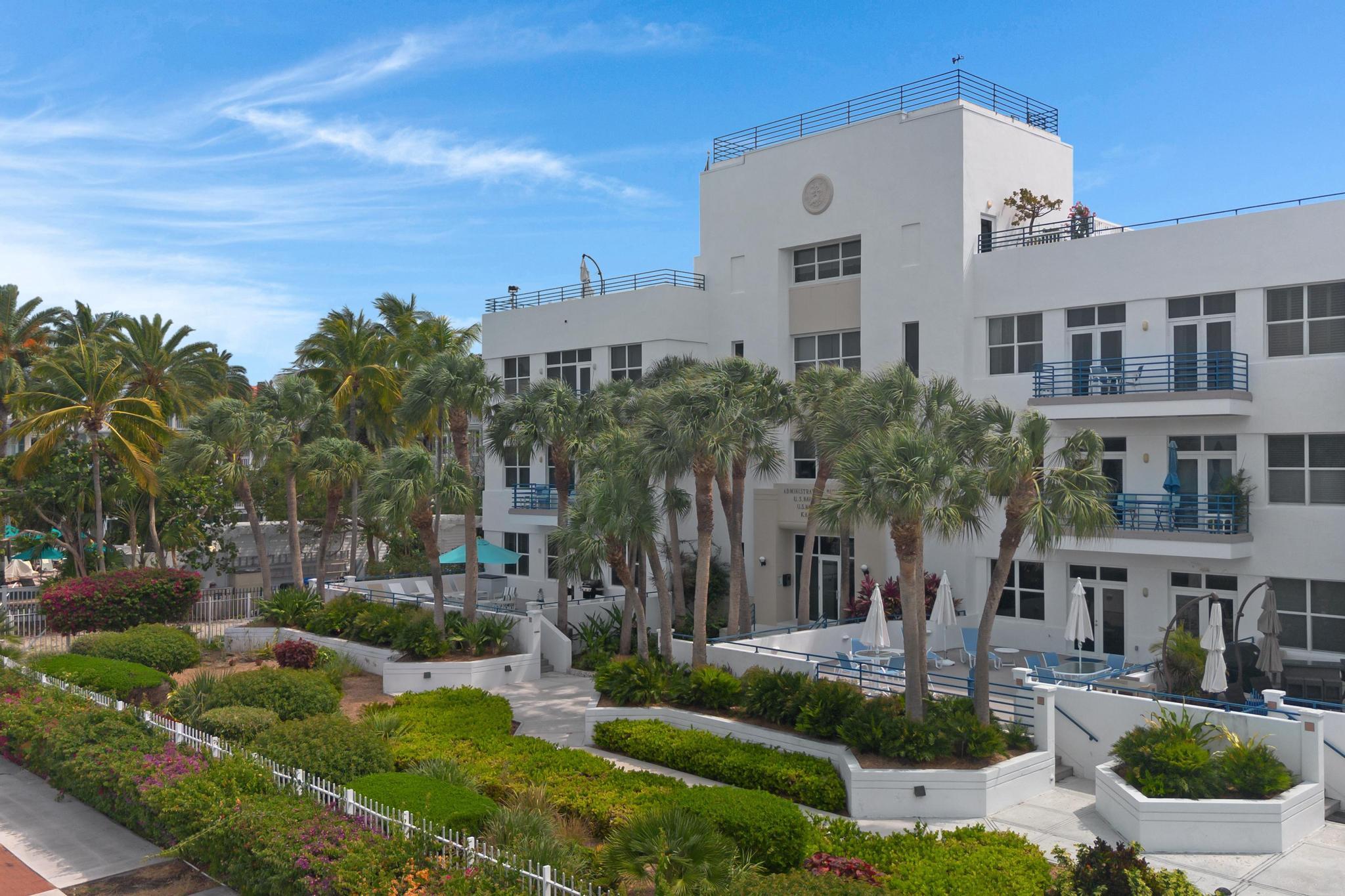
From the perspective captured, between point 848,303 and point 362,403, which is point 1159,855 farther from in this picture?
point 362,403

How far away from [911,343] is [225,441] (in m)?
21.0

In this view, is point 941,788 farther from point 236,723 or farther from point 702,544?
point 236,723

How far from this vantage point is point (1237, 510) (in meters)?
22.0

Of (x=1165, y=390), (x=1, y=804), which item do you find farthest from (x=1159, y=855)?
(x=1, y=804)

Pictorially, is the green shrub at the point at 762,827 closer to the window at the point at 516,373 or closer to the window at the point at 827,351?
the window at the point at 827,351

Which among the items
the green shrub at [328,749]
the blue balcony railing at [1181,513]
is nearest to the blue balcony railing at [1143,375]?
the blue balcony railing at [1181,513]

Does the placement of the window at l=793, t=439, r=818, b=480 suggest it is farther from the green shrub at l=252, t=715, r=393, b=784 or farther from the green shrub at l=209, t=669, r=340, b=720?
the green shrub at l=252, t=715, r=393, b=784

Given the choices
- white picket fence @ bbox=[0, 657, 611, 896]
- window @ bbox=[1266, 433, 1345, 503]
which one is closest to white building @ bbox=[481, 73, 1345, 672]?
window @ bbox=[1266, 433, 1345, 503]

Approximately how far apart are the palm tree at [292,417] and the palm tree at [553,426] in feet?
25.0

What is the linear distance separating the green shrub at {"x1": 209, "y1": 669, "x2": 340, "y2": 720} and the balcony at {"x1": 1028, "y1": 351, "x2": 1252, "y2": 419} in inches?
673

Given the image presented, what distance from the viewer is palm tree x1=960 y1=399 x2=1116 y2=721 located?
16297mm

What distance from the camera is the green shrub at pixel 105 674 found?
20.0 metres

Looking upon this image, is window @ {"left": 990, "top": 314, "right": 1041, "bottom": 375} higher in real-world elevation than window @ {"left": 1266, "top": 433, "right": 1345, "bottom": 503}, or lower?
higher

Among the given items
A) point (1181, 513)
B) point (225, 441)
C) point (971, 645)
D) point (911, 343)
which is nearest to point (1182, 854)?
point (971, 645)
